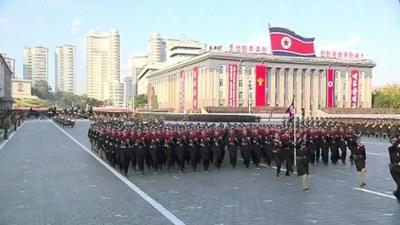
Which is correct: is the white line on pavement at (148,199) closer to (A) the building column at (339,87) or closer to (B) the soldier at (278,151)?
(B) the soldier at (278,151)

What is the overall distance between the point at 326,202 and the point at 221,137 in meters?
A: 6.76

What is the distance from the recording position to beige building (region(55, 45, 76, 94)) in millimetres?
169750

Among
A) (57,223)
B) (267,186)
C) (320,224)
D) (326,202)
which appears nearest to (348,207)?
(326,202)

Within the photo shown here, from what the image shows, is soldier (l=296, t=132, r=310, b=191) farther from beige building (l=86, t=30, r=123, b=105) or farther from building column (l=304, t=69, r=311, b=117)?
beige building (l=86, t=30, r=123, b=105)

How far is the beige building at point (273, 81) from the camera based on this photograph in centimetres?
8806

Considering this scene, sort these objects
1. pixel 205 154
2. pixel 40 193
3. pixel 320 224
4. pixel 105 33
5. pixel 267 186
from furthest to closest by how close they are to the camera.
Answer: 1. pixel 105 33
2. pixel 205 154
3. pixel 267 186
4. pixel 40 193
5. pixel 320 224

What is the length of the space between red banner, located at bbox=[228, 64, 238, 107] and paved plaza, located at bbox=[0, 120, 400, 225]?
69.7 metres

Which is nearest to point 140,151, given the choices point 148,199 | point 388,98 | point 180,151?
point 180,151

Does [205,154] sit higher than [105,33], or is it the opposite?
[105,33]

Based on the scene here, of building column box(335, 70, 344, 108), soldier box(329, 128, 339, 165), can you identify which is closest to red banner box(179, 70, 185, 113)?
building column box(335, 70, 344, 108)

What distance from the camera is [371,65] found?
99.4 m

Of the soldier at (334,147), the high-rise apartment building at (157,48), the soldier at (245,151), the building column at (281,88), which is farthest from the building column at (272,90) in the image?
the high-rise apartment building at (157,48)

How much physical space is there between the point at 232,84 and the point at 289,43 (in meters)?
12.8

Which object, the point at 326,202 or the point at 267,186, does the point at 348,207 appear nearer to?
→ the point at 326,202
